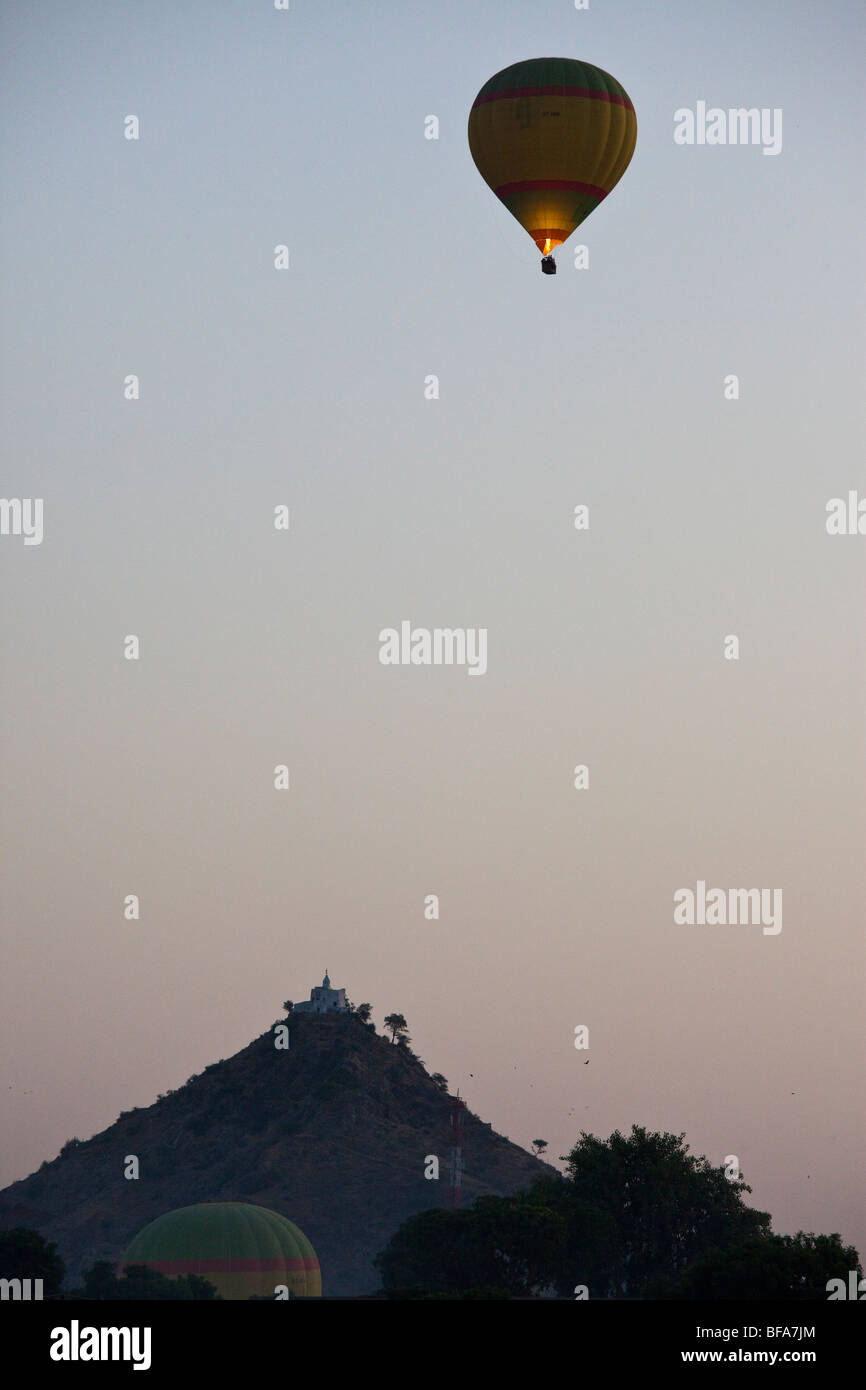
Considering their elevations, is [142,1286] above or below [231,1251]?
below

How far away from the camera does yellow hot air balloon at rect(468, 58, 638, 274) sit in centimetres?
7675

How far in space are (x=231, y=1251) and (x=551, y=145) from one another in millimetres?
85937

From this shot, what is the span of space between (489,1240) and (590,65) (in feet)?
187

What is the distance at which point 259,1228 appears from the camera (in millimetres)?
148250

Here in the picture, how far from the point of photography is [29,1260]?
376 feet

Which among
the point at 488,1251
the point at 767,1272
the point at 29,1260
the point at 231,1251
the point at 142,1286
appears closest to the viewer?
the point at 767,1272

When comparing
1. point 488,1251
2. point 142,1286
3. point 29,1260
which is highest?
point 488,1251

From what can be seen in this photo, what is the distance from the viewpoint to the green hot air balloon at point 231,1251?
142250 mm

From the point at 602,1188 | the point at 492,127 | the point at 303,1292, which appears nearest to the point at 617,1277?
the point at 602,1188

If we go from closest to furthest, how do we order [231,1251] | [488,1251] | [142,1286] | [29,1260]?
[488,1251] → [29,1260] → [142,1286] → [231,1251]

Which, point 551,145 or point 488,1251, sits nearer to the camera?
point 551,145

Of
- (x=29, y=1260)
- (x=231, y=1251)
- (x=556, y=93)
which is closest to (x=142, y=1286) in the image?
(x=29, y=1260)

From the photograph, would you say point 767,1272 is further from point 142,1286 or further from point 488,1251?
point 142,1286
